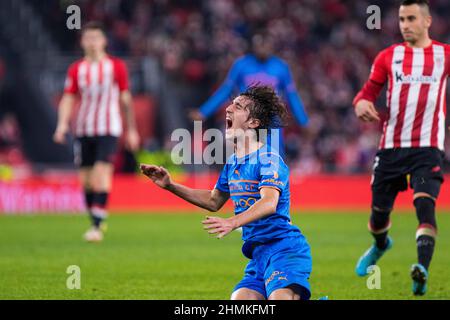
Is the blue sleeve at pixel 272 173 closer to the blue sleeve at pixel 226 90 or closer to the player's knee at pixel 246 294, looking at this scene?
the player's knee at pixel 246 294

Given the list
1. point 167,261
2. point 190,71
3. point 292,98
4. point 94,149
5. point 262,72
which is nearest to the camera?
point 167,261

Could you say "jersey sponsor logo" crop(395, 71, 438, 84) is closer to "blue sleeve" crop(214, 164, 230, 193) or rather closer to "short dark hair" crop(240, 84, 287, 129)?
"short dark hair" crop(240, 84, 287, 129)

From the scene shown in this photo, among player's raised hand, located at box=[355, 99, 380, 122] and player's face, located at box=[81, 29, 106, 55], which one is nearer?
player's raised hand, located at box=[355, 99, 380, 122]

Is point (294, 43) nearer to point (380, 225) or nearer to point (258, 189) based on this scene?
point (380, 225)

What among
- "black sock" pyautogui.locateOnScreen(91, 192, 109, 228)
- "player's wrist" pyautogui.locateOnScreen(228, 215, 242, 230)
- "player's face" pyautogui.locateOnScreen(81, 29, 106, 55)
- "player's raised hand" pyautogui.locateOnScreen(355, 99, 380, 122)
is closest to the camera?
"player's wrist" pyautogui.locateOnScreen(228, 215, 242, 230)

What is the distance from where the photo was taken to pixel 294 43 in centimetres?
2392

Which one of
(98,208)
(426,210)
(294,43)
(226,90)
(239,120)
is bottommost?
(98,208)

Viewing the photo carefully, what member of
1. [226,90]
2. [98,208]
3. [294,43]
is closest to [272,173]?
[98,208]

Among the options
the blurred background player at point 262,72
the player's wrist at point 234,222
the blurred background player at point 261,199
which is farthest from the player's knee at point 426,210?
the blurred background player at point 262,72

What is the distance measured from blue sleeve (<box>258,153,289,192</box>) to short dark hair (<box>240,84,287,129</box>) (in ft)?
0.83

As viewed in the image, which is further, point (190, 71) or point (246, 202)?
point (190, 71)

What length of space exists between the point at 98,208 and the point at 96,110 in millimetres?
1317

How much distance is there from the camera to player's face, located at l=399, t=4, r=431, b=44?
7445 millimetres

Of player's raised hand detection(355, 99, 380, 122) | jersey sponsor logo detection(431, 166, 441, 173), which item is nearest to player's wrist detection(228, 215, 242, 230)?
player's raised hand detection(355, 99, 380, 122)
